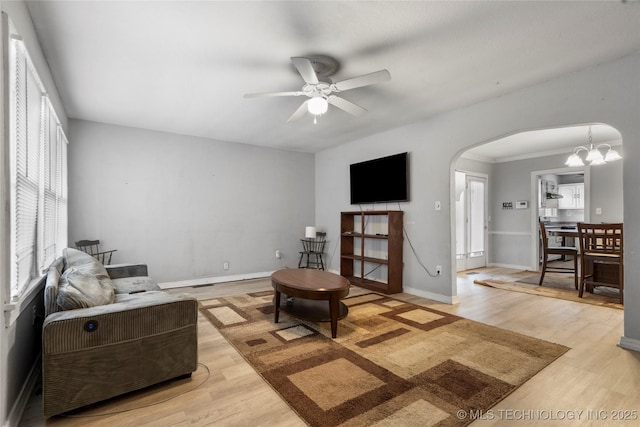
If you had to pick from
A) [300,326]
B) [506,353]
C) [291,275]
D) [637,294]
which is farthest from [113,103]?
[637,294]

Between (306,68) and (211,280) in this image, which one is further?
(211,280)

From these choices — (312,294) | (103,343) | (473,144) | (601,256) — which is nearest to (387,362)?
(312,294)

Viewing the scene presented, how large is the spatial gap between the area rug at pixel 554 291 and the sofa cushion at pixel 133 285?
4871 mm

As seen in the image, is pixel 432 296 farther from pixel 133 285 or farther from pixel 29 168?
pixel 29 168

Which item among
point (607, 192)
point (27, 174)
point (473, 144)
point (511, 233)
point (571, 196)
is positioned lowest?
point (511, 233)

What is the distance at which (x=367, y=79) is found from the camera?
2369 mm

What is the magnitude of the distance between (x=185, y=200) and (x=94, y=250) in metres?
1.41

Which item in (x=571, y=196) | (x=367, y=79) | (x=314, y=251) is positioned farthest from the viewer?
(x=571, y=196)

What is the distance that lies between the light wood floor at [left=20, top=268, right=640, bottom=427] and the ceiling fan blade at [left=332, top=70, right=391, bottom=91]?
7.61 ft

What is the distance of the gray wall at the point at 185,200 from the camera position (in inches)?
168

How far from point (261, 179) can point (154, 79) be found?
9.41 feet

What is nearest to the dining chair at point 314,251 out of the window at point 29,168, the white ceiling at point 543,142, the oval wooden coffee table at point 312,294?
the oval wooden coffee table at point 312,294

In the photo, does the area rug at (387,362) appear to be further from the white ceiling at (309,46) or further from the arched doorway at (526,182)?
the arched doorway at (526,182)

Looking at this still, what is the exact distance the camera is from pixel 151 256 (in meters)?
4.64
